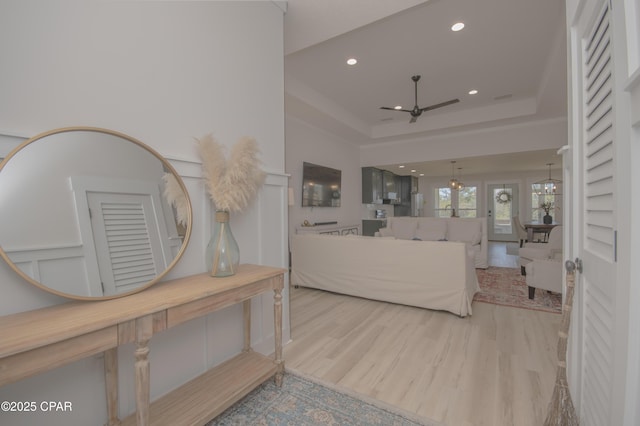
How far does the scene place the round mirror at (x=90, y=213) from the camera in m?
1.09

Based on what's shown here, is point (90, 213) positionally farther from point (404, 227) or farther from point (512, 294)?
point (404, 227)

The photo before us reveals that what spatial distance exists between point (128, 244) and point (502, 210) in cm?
1188

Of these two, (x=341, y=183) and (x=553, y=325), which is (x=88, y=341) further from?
(x=341, y=183)

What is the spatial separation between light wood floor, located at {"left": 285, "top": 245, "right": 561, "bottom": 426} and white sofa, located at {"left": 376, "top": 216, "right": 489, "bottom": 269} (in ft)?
7.91

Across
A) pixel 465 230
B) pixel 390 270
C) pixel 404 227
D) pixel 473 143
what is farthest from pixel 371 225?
pixel 390 270

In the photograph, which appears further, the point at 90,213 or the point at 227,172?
the point at 227,172

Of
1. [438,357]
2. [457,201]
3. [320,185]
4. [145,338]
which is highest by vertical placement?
[320,185]

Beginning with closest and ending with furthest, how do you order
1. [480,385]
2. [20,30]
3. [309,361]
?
[20,30]
[480,385]
[309,361]

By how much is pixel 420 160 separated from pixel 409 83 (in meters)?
2.77

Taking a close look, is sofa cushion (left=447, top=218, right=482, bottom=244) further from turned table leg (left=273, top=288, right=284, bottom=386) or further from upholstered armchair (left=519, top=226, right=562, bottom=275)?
turned table leg (left=273, top=288, right=284, bottom=386)

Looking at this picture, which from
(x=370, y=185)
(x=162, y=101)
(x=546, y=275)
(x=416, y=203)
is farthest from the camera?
(x=416, y=203)

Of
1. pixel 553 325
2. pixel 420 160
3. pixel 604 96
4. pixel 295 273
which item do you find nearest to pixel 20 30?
pixel 604 96

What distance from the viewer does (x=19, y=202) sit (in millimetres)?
1080

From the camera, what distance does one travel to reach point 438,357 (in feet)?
7.21
